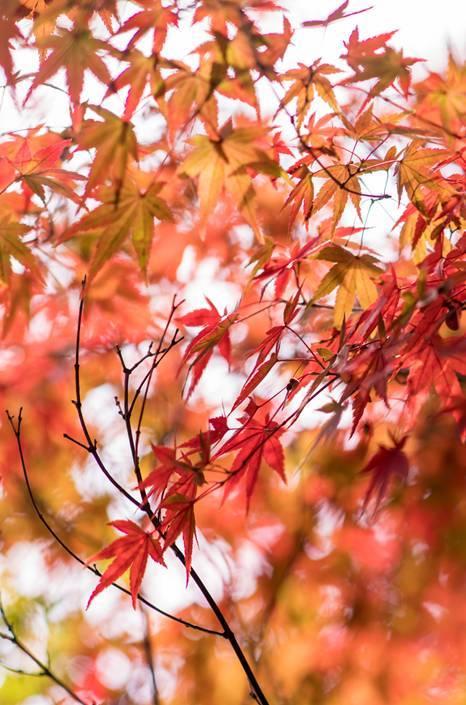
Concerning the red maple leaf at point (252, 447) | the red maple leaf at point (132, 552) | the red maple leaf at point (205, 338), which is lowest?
the red maple leaf at point (132, 552)

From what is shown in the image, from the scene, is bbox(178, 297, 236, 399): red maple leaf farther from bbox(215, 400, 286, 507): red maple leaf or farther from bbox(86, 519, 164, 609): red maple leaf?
bbox(86, 519, 164, 609): red maple leaf

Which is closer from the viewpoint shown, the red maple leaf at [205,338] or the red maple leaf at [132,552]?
the red maple leaf at [132,552]

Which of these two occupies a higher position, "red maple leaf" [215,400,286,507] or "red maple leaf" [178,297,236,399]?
"red maple leaf" [178,297,236,399]

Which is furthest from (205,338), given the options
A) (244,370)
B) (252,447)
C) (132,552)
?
(244,370)

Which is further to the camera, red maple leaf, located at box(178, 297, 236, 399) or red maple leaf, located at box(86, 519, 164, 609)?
red maple leaf, located at box(178, 297, 236, 399)

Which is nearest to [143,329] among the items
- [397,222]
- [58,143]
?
[58,143]

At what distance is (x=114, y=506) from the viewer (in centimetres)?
275

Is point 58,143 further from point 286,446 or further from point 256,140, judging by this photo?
point 286,446

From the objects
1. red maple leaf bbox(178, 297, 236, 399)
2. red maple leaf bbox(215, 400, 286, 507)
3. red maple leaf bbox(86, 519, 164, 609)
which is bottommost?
red maple leaf bbox(86, 519, 164, 609)

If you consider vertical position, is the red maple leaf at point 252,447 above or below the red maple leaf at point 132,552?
above

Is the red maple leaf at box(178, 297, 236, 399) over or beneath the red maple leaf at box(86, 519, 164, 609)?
over

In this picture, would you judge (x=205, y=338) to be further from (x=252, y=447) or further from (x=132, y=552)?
(x=132, y=552)

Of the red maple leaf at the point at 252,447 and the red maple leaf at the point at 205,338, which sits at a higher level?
the red maple leaf at the point at 205,338

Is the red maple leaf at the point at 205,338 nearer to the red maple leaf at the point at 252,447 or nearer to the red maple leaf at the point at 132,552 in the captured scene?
the red maple leaf at the point at 252,447
